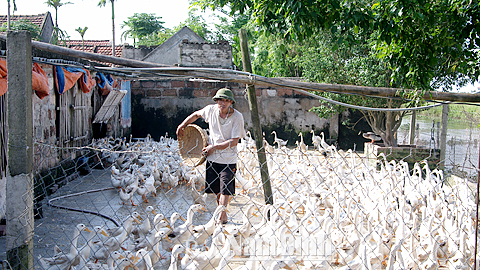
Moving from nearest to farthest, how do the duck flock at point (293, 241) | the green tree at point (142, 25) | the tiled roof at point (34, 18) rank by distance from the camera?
the duck flock at point (293, 241) < the tiled roof at point (34, 18) < the green tree at point (142, 25)

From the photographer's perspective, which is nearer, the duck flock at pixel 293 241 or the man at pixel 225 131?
the duck flock at pixel 293 241

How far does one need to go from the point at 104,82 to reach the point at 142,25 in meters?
24.9

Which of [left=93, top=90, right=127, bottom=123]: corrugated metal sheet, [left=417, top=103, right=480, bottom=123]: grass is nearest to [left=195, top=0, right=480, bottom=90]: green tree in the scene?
→ [left=93, top=90, right=127, bottom=123]: corrugated metal sheet

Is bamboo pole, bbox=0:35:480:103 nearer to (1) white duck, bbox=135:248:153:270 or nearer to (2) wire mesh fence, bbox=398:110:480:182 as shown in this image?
(2) wire mesh fence, bbox=398:110:480:182

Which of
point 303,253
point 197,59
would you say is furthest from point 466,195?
point 197,59

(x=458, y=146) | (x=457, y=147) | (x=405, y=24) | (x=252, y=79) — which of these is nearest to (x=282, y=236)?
(x=252, y=79)

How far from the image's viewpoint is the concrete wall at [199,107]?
1181 cm

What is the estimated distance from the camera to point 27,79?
250 cm

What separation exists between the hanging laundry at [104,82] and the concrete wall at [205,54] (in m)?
3.52

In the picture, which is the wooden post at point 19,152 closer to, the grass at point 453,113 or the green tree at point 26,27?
the grass at point 453,113

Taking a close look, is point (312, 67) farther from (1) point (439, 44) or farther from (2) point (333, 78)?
(1) point (439, 44)

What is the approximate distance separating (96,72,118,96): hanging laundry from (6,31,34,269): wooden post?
5800mm

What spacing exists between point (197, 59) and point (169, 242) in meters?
9.47

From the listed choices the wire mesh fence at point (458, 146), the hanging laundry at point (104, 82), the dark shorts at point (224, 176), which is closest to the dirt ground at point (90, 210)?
the dark shorts at point (224, 176)
